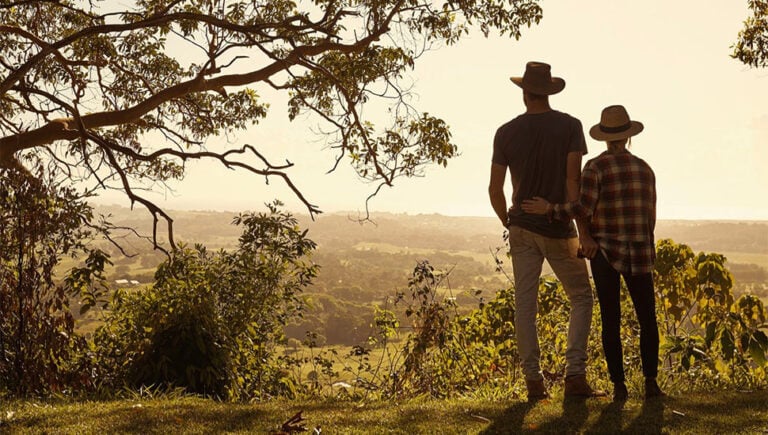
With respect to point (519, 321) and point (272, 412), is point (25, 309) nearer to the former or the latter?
point (272, 412)


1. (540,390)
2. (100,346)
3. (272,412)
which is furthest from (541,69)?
(100,346)

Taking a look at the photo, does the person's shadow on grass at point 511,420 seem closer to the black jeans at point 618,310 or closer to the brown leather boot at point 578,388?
the brown leather boot at point 578,388

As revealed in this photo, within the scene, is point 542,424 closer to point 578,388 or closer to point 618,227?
point 578,388

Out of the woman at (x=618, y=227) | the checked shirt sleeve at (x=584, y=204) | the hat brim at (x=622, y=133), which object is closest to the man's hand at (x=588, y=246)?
the woman at (x=618, y=227)

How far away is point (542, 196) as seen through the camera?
423 centimetres

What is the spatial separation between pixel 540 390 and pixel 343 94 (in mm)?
6918

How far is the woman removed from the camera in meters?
4.09

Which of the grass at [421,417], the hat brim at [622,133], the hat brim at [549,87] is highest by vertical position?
the hat brim at [549,87]

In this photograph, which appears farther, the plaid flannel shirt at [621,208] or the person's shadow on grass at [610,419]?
the plaid flannel shirt at [621,208]

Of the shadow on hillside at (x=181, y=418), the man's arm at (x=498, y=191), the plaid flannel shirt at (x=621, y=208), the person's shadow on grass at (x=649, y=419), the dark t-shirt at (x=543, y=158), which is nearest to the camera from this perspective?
the person's shadow on grass at (x=649, y=419)

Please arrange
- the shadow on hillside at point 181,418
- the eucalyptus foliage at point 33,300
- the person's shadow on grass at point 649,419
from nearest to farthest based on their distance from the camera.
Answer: the person's shadow on grass at point 649,419 < the shadow on hillside at point 181,418 < the eucalyptus foliage at point 33,300

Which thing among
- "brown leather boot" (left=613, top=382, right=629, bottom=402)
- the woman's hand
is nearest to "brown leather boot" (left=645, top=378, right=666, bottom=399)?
"brown leather boot" (left=613, top=382, right=629, bottom=402)

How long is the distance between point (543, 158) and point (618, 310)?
1.13m

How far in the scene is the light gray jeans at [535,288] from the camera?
423 centimetres
